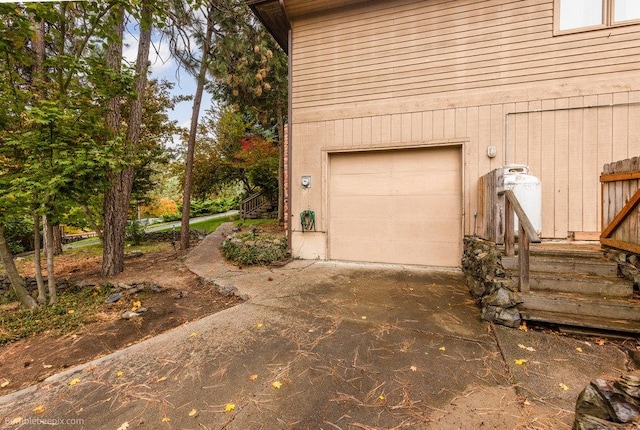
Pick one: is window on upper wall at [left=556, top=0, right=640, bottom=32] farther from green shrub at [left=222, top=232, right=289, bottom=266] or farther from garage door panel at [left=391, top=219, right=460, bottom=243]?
green shrub at [left=222, top=232, right=289, bottom=266]

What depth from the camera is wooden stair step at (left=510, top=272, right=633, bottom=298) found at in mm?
2730

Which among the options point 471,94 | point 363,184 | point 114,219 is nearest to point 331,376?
point 363,184

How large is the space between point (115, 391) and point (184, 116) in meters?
13.3

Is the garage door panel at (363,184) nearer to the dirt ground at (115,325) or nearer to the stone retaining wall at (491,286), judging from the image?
the stone retaining wall at (491,286)

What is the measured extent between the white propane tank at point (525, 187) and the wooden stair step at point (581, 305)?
3.81 ft

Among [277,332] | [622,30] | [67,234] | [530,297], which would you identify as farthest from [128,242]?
[622,30]

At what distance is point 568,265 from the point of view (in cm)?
306

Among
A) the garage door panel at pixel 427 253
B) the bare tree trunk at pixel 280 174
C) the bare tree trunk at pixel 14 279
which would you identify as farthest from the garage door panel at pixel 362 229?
the bare tree trunk at pixel 14 279

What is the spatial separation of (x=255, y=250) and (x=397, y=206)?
9.96 ft

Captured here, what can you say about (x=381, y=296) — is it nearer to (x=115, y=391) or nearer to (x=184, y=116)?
(x=115, y=391)

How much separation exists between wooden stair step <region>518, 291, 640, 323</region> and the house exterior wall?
2147 millimetres

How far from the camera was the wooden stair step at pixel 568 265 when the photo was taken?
294cm

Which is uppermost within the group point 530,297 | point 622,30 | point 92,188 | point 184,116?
point 184,116

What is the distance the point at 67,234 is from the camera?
1390 cm
